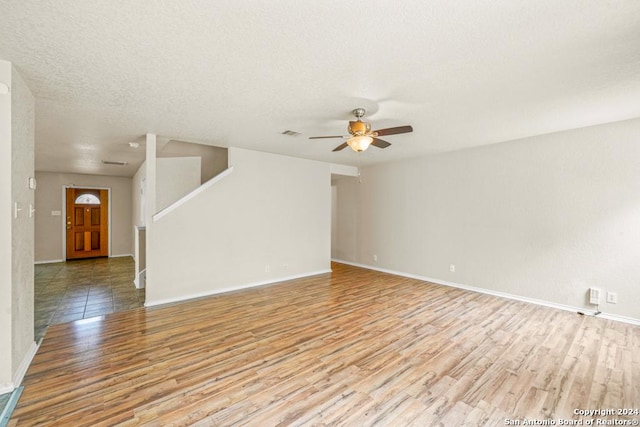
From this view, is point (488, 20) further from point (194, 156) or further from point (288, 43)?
point (194, 156)

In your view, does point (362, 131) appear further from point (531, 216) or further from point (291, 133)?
point (531, 216)

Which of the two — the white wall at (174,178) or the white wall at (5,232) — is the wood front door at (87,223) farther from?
the white wall at (5,232)

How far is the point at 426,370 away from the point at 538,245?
3.10 metres

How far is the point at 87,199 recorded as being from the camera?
25.6ft

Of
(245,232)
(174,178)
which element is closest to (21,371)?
(245,232)

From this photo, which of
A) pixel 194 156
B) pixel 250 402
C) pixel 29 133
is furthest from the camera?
pixel 194 156

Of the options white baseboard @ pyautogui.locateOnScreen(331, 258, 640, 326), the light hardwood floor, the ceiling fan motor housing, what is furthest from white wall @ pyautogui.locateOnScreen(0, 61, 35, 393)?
white baseboard @ pyautogui.locateOnScreen(331, 258, 640, 326)

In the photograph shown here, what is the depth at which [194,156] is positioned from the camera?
5.56 m

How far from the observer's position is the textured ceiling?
1.56m

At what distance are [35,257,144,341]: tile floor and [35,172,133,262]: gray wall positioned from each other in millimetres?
572

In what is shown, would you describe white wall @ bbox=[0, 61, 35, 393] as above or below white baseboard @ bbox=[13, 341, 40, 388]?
above

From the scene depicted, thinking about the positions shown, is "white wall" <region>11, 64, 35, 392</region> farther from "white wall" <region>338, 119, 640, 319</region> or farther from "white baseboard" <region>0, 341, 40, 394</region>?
"white wall" <region>338, 119, 640, 319</region>

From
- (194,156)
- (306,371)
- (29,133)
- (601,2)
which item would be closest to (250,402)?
(306,371)

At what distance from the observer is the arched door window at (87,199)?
7.70 meters
